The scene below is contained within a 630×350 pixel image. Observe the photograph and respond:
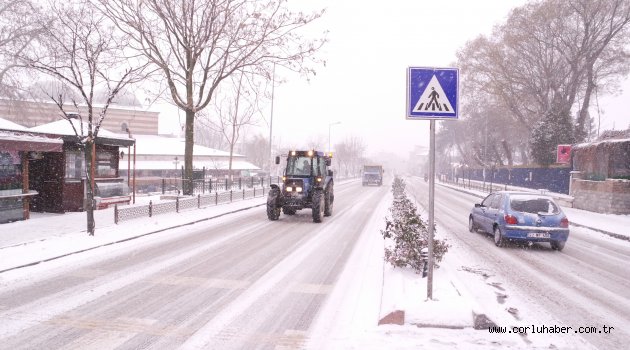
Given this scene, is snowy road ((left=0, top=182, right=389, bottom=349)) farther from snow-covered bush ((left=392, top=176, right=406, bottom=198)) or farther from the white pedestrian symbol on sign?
snow-covered bush ((left=392, top=176, right=406, bottom=198))

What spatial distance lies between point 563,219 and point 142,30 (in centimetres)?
1728

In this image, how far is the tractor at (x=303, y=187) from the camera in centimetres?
1466

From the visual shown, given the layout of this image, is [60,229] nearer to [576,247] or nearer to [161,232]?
[161,232]

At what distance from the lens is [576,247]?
11062 mm

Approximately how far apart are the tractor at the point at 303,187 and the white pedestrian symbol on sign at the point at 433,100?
917 centimetres

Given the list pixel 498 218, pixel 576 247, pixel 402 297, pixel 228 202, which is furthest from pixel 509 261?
pixel 228 202

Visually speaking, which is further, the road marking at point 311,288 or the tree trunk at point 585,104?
the tree trunk at point 585,104

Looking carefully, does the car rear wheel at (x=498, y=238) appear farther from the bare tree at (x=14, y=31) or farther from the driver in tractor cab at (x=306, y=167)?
the bare tree at (x=14, y=31)

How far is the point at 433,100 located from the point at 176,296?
4.63m

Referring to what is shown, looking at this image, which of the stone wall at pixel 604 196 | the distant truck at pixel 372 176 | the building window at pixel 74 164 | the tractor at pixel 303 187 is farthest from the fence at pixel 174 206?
the distant truck at pixel 372 176

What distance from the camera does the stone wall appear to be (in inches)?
703

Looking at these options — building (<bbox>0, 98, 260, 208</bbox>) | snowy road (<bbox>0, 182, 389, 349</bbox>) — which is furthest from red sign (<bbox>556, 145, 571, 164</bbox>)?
snowy road (<bbox>0, 182, 389, 349</bbox>)

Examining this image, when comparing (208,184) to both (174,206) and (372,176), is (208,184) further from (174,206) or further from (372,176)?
(372,176)

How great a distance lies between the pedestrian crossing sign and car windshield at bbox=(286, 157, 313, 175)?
10.4 m
